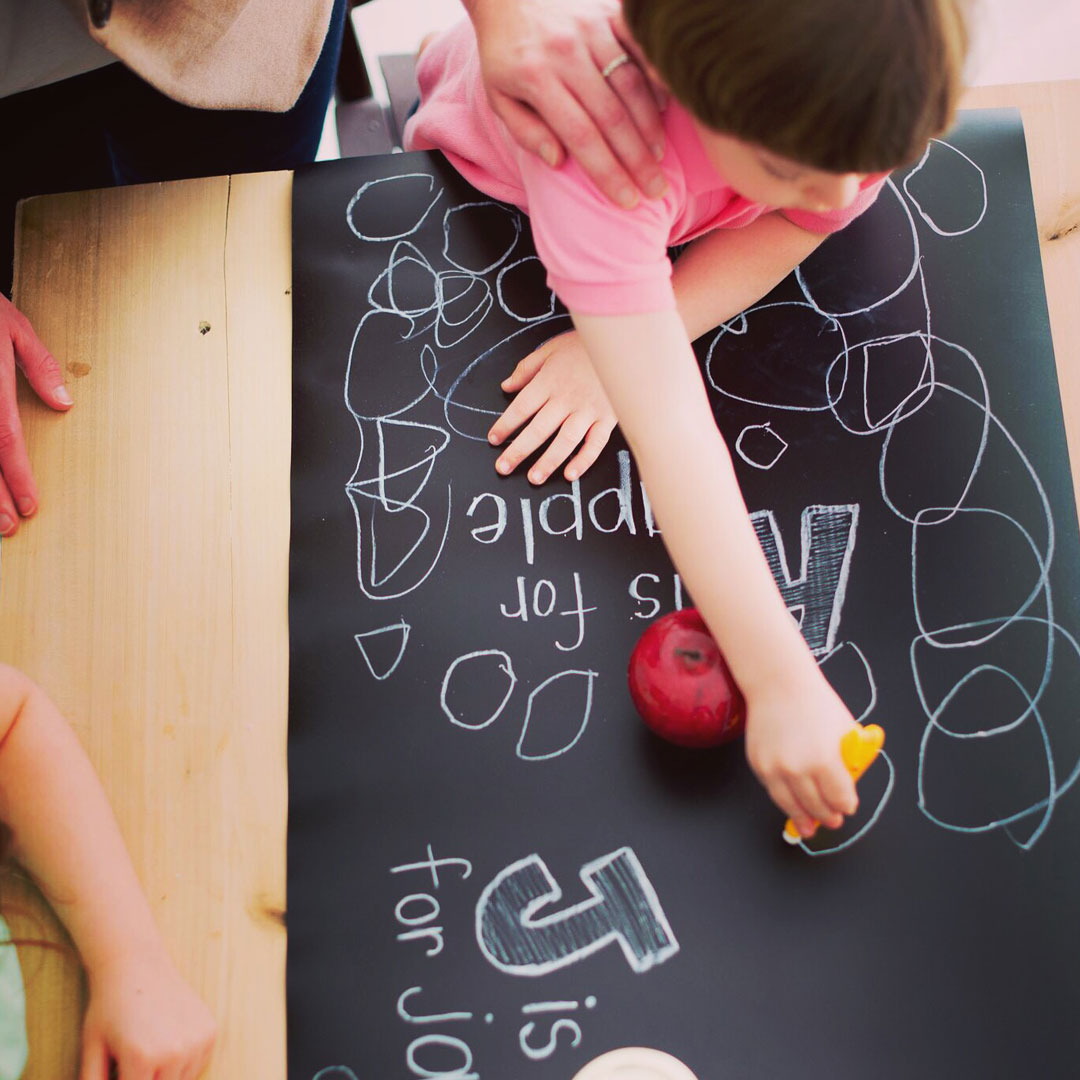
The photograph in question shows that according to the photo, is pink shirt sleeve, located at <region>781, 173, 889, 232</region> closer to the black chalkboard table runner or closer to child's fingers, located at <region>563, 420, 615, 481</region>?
the black chalkboard table runner

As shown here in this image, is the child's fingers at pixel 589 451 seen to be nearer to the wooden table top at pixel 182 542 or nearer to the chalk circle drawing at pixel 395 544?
the chalk circle drawing at pixel 395 544

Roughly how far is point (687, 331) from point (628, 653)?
23cm

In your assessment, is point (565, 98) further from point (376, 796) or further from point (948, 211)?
point (376, 796)

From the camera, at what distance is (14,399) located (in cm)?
66

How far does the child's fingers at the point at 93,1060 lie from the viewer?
0.54 m

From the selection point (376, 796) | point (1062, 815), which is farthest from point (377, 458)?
point (1062, 815)

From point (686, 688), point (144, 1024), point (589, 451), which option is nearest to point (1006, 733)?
point (686, 688)

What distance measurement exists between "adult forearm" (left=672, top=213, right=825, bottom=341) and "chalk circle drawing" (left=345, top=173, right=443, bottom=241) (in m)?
0.20

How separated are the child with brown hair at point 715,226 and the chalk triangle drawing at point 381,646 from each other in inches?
5.2

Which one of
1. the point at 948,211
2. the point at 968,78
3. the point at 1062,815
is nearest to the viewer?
the point at 968,78

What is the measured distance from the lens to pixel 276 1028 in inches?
21.6

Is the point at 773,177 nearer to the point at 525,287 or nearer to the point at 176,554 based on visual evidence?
the point at 525,287

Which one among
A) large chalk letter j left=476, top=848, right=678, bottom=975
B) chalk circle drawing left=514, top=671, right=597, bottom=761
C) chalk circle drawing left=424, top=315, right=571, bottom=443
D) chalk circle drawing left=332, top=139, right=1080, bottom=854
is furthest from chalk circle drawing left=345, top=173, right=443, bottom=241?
large chalk letter j left=476, top=848, right=678, bottom=975

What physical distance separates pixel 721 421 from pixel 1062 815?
327 mm
